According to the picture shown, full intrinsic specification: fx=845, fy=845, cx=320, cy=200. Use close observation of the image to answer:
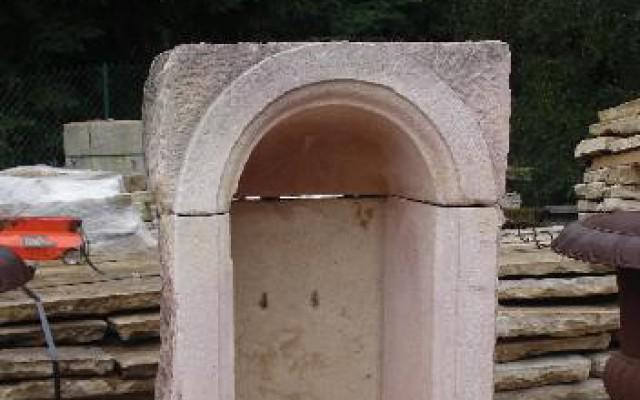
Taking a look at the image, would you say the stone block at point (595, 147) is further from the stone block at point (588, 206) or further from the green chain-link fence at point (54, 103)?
the green chain-link fence at point (54, 103)

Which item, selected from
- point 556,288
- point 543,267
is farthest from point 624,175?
point 556,288

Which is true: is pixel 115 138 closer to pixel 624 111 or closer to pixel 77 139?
pixel 77 139

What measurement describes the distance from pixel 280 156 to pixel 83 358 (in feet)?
5.44

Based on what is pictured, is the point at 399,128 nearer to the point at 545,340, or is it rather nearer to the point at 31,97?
the point at 545,340

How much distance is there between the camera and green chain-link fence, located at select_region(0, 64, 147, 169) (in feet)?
37.0

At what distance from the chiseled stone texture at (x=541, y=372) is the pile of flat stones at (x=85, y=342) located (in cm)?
210

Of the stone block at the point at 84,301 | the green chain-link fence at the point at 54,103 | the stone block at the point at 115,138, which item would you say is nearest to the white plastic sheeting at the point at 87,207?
the stone block at the point at 84,301

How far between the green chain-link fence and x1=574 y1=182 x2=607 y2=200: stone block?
6.30 metres

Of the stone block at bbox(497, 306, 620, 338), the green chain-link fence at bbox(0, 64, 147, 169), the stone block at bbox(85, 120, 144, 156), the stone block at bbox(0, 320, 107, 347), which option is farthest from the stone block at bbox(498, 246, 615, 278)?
the green chain-link fence at bbox(0, 64, 147, 169)

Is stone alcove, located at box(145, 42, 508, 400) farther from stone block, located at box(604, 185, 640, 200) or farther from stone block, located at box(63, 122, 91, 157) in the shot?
stone block, located at box(63, 122, 91, 157)

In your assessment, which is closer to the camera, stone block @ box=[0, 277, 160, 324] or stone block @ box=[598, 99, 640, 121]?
stone block @ box=[0, 277, 160, 324]

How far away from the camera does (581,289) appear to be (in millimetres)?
5520

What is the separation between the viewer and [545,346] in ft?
17.5

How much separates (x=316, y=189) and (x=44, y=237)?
2596mm
